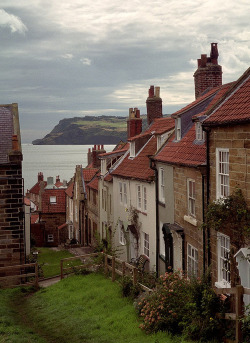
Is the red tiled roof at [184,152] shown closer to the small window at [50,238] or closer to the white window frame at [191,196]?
the white window frame at [191,196]

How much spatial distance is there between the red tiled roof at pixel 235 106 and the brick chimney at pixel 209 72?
9205mm

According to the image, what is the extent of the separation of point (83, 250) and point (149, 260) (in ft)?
56.6

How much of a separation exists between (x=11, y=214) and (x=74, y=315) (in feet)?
21.2

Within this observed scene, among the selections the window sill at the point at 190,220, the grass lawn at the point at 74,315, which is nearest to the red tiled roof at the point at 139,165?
the window sill at the point at 190,220

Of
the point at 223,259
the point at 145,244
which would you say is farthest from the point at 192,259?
the point at 145,244

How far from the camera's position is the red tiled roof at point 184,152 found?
1708cm

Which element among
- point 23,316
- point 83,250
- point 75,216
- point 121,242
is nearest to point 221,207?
point 23,316

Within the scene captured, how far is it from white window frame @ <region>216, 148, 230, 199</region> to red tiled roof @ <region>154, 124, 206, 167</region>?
116 cm

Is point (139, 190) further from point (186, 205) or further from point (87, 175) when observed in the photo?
point (87, 175)

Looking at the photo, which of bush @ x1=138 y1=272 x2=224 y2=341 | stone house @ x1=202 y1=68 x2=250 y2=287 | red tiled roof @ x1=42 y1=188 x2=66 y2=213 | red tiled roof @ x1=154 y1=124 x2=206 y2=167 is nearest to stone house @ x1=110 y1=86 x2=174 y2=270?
red tiled roof @ x1=154 y1=124 x2=206 y2=167

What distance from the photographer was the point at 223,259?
570 inches

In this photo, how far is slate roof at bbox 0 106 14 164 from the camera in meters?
20.7

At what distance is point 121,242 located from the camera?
1214 inches

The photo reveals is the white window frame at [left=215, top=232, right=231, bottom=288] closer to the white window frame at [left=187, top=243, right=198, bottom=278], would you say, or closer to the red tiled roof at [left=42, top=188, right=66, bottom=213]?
the white window frame at [left=187, top=243, right=198, bottom=278]
